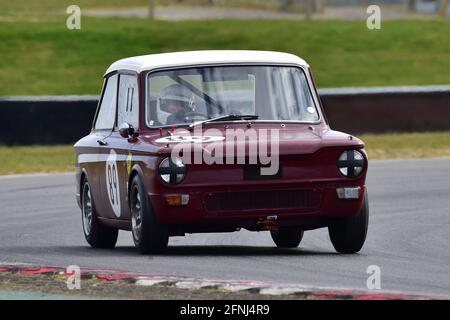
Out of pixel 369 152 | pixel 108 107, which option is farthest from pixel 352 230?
pixel 369 152

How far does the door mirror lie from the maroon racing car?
1 cm

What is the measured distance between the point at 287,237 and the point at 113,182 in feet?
4.93

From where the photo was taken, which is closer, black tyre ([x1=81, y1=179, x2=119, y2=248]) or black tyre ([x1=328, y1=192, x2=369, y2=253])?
black tyre ([x1=328, y1=192, x2=369, y2=253])

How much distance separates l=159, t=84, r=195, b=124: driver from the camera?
10.8 m

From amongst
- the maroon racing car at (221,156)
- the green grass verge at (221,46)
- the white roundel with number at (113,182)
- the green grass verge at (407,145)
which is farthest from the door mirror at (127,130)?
the green grass verge at (221,46)

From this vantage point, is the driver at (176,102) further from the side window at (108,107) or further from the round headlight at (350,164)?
the round headlight at (350,164)

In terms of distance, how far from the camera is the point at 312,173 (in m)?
10.1

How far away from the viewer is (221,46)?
31938mm

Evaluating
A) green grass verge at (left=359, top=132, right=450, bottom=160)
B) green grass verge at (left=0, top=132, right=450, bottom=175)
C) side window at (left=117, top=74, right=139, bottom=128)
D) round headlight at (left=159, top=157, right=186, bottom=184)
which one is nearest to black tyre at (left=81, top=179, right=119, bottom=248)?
side window at (left=117, top=74, right=139, bottom=128)

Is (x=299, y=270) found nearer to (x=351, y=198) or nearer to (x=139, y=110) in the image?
(x=351, y=198)

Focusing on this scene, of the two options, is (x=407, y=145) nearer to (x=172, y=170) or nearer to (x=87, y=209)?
(x=87, y=209)

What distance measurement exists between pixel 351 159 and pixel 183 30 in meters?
23.0

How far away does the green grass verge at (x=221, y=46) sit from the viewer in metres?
29.8

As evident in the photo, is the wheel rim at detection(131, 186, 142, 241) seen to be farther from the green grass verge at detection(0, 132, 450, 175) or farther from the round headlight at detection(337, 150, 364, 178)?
the green grass verge at detection(0, 132, 450, 175)
